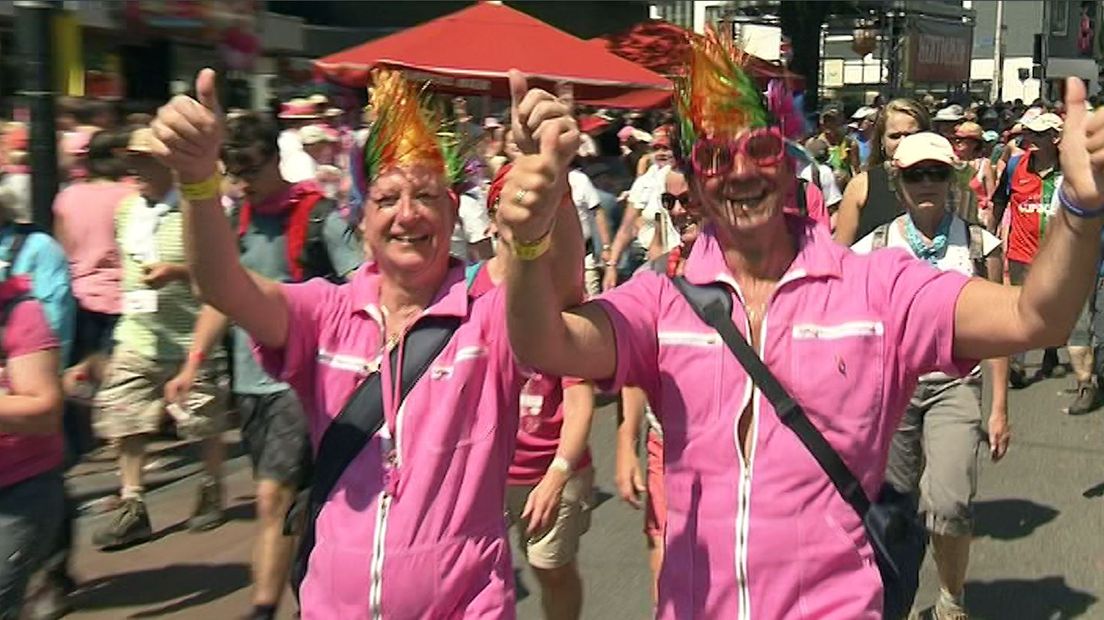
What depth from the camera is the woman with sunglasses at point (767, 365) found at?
247 cm

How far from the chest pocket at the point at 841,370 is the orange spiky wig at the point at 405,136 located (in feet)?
2.85

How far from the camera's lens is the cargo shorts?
478 centimetres

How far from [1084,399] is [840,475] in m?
7.09

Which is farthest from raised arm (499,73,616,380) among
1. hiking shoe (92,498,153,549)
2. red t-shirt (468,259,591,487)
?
hiking shoe (92,498,153,549)

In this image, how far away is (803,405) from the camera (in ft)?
8.14

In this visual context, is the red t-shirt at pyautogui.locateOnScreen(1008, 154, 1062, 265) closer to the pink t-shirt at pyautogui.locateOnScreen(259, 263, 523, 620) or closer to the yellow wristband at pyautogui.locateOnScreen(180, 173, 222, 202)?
the pink t-shirt at pyautogui.locateOnScreen(259, 263, 523, 620)

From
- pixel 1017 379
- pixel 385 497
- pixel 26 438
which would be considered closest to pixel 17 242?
pixel 26 438

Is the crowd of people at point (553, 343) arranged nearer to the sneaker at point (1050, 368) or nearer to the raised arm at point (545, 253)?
the raised arm at point (545, 253)

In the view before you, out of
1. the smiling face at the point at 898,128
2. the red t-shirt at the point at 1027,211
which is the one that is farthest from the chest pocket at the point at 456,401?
the red t-shirt at the point at 1027,211

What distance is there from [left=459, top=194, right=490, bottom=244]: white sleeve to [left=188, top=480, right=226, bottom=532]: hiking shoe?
67.2 inches

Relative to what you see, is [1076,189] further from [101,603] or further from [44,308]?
[101,603]

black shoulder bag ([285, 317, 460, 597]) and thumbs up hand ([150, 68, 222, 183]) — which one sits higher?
thumbs up hand ([150, 68, 222, 183])

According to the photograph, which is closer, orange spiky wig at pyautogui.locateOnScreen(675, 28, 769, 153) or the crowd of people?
the crowd of people

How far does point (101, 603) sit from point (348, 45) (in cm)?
1764
